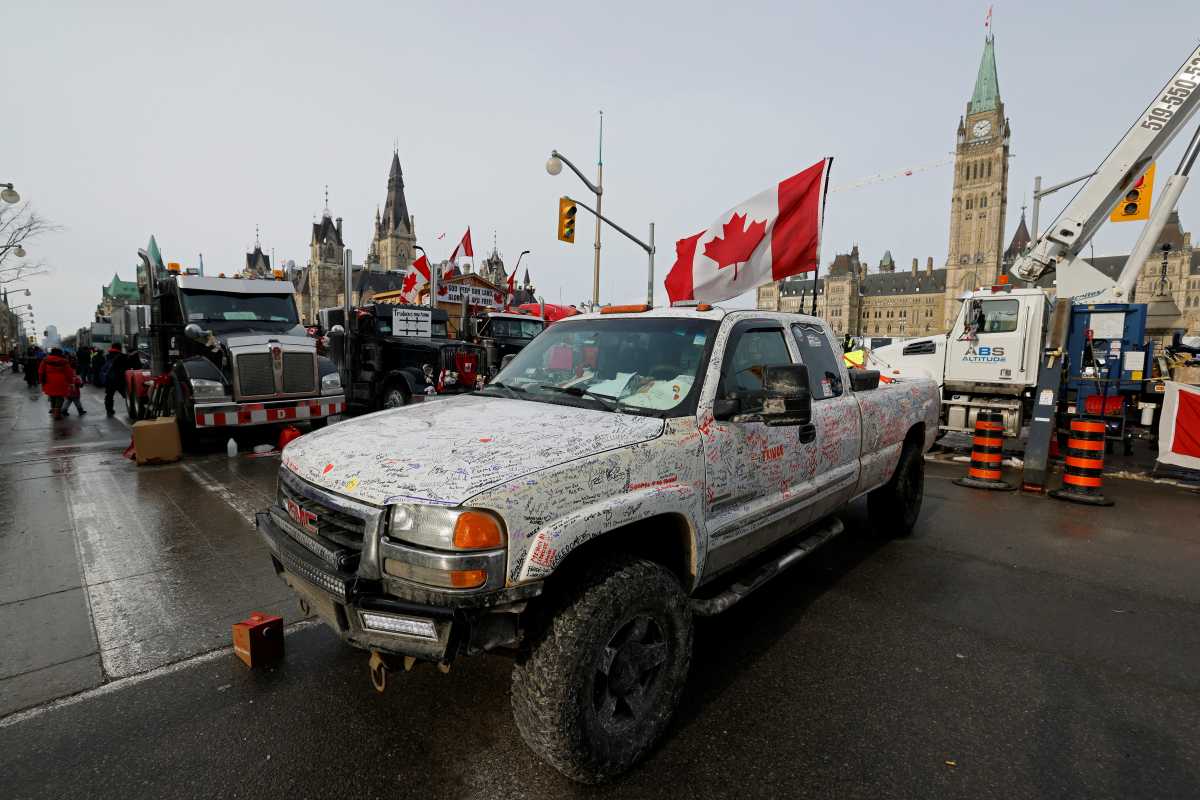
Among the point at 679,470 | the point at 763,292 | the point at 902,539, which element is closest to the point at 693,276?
the point at 902,539

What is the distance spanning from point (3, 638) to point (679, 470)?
13.3 feet

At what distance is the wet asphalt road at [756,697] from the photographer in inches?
92.9

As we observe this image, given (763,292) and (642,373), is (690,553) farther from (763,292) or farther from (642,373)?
(763,292)

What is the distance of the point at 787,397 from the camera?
280 cm

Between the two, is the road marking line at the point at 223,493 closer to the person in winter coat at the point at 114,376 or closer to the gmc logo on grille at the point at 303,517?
the gmc logo on grille at the point at 303,517

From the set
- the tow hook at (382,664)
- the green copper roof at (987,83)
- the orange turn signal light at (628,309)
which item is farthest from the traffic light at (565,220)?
the green copper roof at (987,83)

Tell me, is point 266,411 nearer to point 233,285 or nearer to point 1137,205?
point 233,285

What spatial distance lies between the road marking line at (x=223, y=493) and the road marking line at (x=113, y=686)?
221cm

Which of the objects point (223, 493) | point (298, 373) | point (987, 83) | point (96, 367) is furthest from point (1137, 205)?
point (987, 83)

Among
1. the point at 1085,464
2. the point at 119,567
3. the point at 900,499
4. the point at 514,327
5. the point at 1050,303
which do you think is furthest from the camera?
the point at 514,327

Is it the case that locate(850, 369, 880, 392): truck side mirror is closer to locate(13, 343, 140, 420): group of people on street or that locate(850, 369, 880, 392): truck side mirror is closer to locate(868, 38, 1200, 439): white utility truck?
locate(868, 38, 1200, 439): white utility truck

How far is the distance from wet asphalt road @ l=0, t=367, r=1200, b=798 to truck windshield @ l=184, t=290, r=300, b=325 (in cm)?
597

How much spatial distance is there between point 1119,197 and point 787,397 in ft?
33.3
